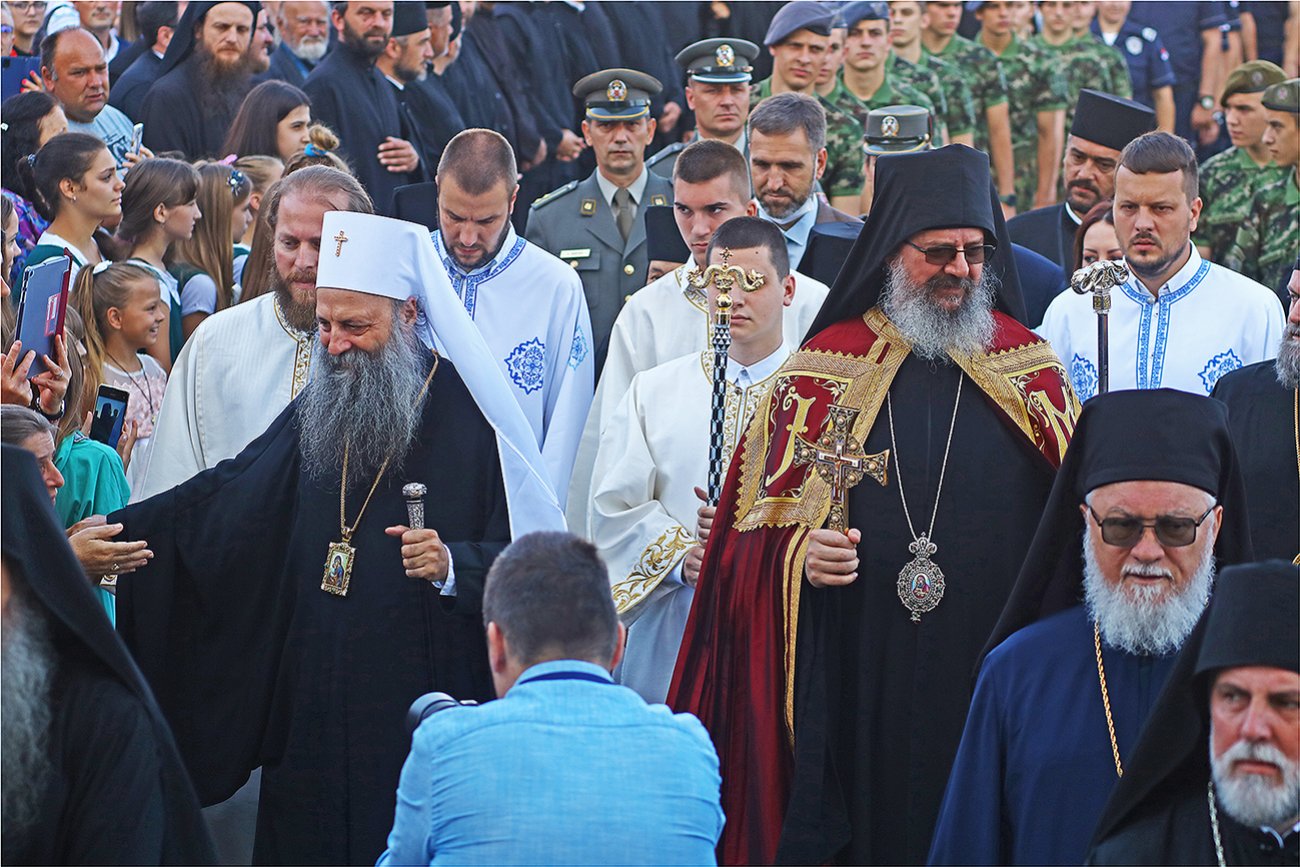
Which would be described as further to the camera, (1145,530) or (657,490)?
(657,490)

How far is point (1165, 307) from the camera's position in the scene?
27.4ft

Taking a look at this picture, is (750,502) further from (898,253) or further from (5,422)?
(5,422)

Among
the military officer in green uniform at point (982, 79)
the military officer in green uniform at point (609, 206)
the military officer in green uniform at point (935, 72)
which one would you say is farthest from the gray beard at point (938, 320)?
the military officer in green uniform at point (982, 79)

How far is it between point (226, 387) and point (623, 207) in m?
3.19

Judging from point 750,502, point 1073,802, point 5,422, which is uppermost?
point 5,422

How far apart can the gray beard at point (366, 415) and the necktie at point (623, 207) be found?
3550 millimetres

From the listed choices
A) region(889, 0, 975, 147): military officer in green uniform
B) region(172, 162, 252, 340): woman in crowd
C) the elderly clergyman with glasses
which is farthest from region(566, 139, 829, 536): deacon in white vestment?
region(889, 0, 975, 147): military officer in green uniform

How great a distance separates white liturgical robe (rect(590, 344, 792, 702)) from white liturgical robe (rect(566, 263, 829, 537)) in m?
0.51

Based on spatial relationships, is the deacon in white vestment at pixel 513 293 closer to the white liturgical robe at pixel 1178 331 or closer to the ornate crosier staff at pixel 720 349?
the ornate crosier staff at pixel 720 349

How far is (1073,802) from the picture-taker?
17.2ft

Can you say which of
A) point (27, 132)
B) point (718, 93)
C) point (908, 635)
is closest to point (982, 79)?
point (718, 93)

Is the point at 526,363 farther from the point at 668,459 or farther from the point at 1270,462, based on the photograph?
the point at 1270,462

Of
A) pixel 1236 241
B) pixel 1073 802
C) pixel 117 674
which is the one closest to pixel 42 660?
pixel 117 674

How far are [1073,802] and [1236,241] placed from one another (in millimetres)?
6784
